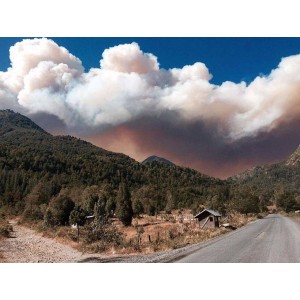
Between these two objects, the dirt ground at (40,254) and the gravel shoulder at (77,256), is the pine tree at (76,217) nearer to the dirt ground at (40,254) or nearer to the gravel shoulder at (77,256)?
the dirt ground at (40,254)

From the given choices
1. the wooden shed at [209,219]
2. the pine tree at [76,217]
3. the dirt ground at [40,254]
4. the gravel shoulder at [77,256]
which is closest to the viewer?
the gravel shoulder at [77,256]

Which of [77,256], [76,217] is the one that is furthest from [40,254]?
[76,217]

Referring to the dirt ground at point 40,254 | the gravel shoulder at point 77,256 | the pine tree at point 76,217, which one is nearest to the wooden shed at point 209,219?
the pine tree at point 76,217

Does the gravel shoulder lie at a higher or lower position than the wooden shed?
lower

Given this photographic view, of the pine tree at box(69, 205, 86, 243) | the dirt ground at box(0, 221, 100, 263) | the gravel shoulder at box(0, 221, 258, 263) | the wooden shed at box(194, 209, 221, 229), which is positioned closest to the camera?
the gravel shoulder at box(0, 221, 258, 263)

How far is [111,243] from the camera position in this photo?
28.9m

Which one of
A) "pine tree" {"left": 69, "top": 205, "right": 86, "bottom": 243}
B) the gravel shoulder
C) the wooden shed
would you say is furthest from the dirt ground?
the wooden shed

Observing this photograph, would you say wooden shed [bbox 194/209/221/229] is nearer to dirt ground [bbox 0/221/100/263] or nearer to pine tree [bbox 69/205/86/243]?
pine tree [bbox 69/205/86/243]

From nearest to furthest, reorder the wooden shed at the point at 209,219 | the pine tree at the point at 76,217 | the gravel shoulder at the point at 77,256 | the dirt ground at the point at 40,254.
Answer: the gravel shoulder at the point at 77,256 < the dirt ground at the point at 40,254 < the pine tree at the point at 76,217 < the wooden shed at the point at 209,219

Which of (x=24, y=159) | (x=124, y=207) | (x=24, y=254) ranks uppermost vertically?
(x=24, y=159)

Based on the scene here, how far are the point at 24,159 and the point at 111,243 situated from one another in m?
182
